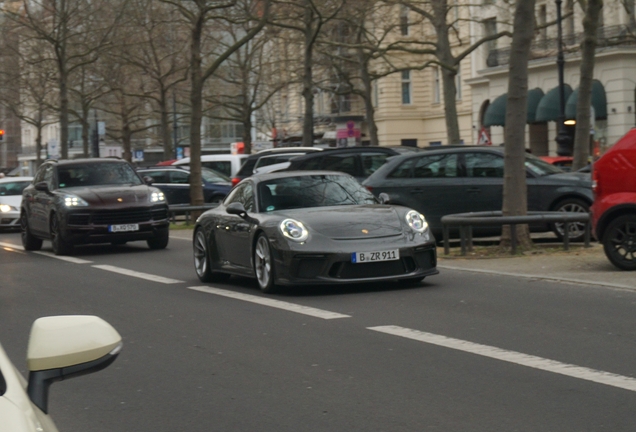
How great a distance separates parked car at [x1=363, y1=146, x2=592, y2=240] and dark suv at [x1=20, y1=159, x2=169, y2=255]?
13.2 feet

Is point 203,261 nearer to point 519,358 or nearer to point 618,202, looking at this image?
point 618,202

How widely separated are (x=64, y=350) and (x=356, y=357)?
533 centimetres

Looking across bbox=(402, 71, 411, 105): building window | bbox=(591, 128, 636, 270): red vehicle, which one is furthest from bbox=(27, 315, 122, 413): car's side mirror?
bbox=(402, 71, 411, 105): building window

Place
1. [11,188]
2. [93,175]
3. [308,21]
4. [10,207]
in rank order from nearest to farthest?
[93,175]
[10,207]
[11,188]
[308,21]

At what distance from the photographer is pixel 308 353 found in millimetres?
8297

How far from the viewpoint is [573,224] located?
17828mm

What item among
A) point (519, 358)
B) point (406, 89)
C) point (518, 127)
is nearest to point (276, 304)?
point (519, 358)

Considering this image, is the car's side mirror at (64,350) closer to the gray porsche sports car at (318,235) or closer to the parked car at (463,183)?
the gray porsche sports car at (318,235)

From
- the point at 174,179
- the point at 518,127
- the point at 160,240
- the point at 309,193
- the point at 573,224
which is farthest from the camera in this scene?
the point at 174,179

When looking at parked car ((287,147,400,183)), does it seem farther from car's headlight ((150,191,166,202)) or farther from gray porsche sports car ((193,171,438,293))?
gray porsche sports car ((193,171,438,293))

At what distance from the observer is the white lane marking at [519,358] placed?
6.89 meters

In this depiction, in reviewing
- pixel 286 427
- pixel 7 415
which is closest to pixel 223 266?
pixel 286 427

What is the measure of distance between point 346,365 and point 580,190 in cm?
1112

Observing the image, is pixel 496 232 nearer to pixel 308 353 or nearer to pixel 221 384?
pixel 308 353
